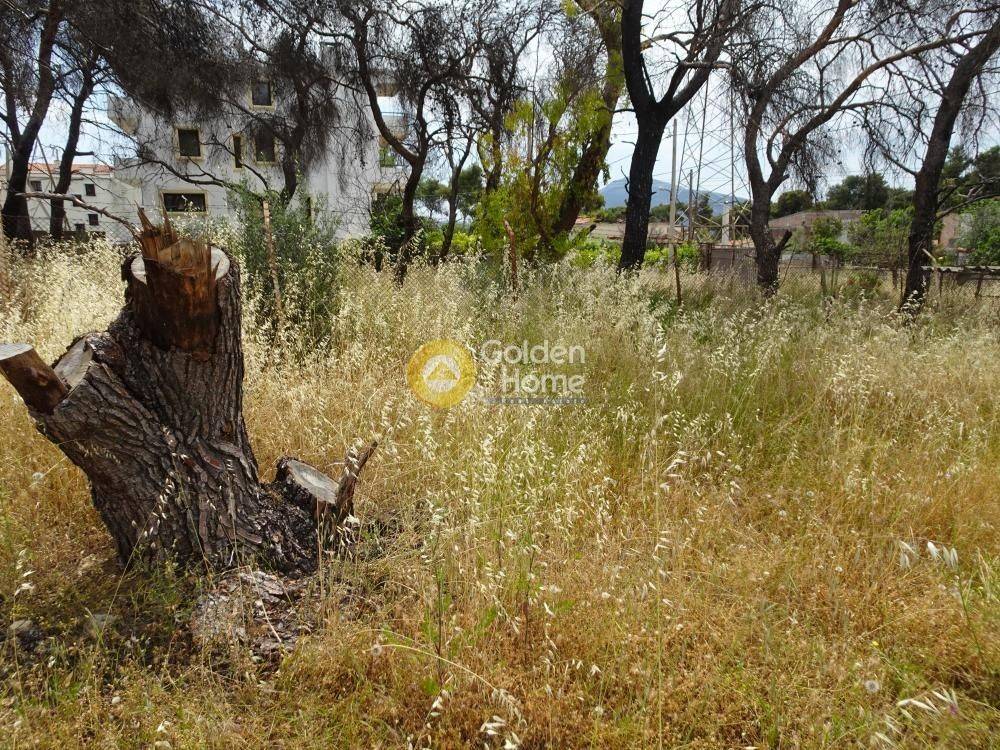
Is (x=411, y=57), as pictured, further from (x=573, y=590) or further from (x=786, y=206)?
(x=786, y=206)

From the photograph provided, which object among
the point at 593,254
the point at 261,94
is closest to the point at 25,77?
the point at 261,94

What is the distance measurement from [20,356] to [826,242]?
21324mm

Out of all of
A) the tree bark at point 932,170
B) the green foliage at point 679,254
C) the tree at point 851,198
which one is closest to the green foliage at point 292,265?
the tree bark at point 932,170

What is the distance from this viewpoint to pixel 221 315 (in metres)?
1.80

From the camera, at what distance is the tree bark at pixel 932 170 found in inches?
215

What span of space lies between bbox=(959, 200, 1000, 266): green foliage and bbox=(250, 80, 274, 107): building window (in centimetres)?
1769

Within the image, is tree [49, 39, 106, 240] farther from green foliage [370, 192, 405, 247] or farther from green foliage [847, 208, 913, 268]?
green foliage [847, 208, 913, 268]

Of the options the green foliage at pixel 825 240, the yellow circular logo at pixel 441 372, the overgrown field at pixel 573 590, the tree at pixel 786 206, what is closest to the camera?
the overgrown field at pixel 573 590

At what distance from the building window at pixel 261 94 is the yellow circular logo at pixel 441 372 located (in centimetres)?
733

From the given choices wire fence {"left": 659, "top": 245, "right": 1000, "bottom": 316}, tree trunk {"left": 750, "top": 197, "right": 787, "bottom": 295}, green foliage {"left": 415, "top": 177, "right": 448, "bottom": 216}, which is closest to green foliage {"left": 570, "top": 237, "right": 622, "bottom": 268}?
wire fence {"left": 659, "top": 245, "right": 1000, "bottom": 316}

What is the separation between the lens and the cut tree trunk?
1.65 meters

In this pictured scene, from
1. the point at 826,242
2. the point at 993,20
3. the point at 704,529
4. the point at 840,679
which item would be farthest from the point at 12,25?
the point at 826,242

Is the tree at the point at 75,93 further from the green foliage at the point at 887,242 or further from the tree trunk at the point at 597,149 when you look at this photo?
the green foliage at the point at 887,242

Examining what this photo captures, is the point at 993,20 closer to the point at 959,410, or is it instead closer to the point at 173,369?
the point at 959,410
